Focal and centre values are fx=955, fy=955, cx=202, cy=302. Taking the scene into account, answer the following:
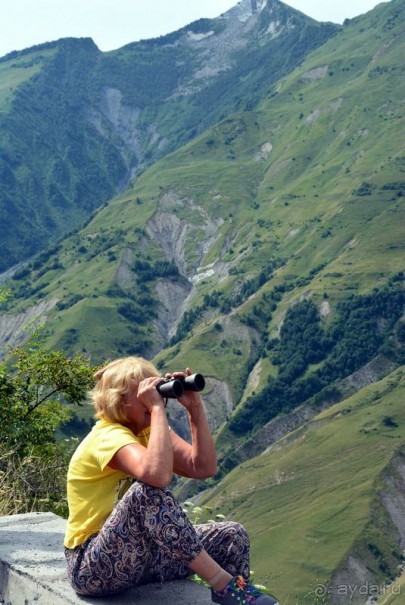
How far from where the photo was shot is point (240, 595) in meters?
9.21

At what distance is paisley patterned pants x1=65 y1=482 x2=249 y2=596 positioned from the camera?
9.09 meters

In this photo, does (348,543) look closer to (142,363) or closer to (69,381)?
(69,381)

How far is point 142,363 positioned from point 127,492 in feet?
4.64

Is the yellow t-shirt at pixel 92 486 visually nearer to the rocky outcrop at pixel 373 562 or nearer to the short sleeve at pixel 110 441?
the short sleeve at pixel 110 441

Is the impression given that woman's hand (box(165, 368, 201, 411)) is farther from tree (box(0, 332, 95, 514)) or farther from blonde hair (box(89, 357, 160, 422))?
tree (box(0, 332, 95, 514))

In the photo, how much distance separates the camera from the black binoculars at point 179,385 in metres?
9.46

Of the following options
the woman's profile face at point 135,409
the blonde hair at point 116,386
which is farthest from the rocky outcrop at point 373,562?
the blonde hair at point 116,386

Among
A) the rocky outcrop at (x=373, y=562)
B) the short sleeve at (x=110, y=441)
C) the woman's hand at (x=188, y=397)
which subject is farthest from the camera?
the rocky outcrop at (x=373, y=562)

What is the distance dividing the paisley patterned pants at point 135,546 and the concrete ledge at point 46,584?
12 cm

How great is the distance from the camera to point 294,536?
195 m

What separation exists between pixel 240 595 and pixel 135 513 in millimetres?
1291

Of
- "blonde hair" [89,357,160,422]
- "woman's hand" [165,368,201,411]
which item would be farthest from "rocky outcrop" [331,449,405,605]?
"blonde hair" [89,357,160,422]

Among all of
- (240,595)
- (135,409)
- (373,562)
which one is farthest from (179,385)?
(373,562)

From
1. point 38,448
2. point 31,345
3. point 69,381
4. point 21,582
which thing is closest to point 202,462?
point 21,582
